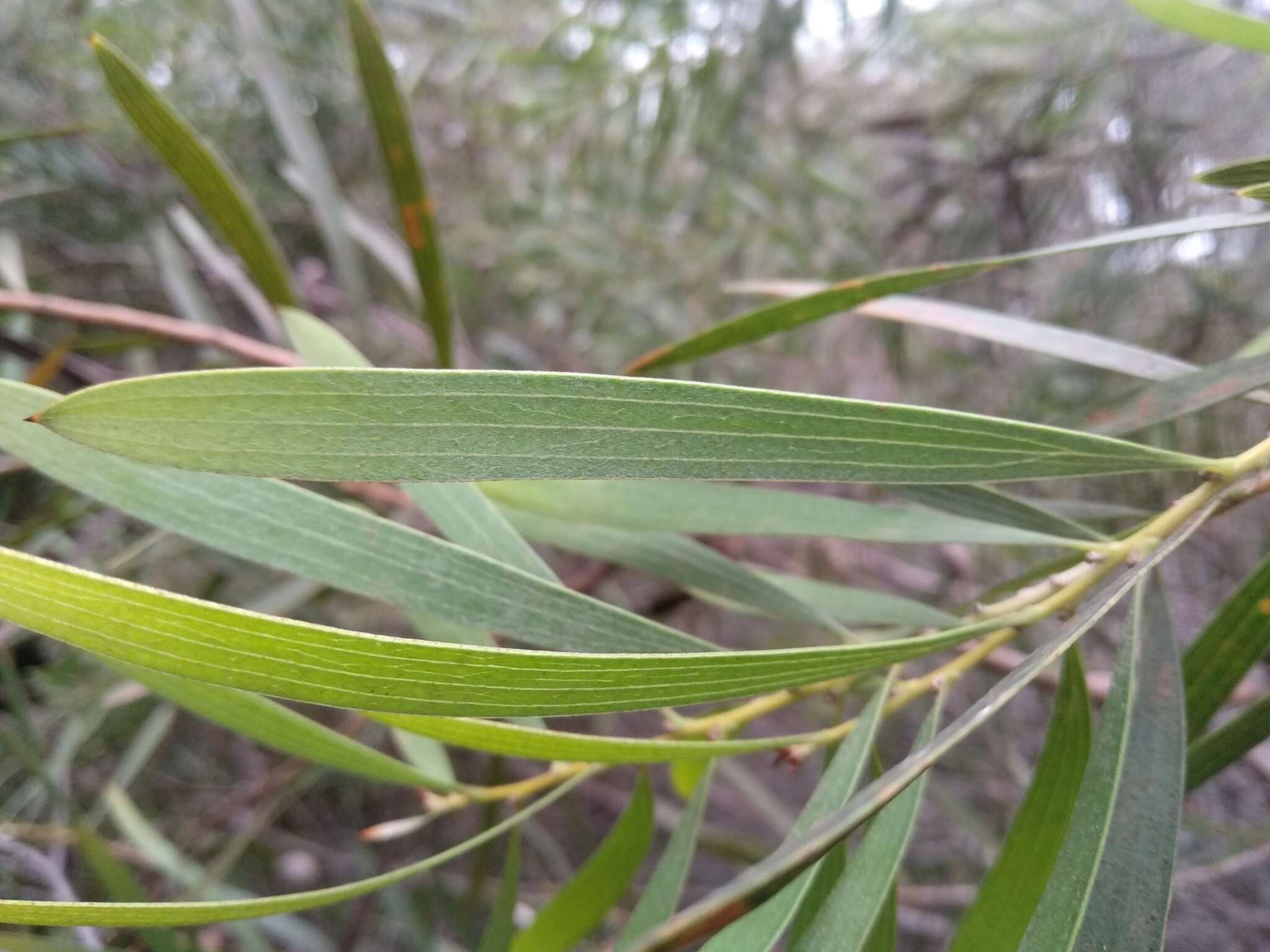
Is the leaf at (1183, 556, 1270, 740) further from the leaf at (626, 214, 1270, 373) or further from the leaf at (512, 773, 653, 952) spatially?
the leaf at (512, 773, 653, 952)

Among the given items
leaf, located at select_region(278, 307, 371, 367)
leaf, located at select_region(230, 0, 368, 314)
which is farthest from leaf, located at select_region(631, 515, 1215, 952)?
leaf, located at select_region(230, 0, 368, 314)

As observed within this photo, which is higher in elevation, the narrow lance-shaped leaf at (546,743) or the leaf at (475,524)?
the leaf at (475,524)

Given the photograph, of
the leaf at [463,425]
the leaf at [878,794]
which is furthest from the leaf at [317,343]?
the leaf at [878,794]

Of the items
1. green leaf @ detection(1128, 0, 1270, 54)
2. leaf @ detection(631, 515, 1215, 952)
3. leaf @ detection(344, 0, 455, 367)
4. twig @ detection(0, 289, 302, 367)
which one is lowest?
leaf @ detection(631, 515, 1215, 952)

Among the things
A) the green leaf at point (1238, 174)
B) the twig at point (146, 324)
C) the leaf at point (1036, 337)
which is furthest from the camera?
the twig at point (146, 324)

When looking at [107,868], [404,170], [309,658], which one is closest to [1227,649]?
[309,658]

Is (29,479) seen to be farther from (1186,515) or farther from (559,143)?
(559,143)

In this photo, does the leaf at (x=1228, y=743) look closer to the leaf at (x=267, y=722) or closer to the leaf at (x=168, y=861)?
the leaf at (x=267, y=722)
